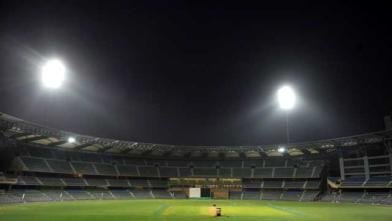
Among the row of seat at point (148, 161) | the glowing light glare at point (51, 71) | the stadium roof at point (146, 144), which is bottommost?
the row of seat at point (148, 161)

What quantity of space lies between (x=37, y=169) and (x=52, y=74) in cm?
3878

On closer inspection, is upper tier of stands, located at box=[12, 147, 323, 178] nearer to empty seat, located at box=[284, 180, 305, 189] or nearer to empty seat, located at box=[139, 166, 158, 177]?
empty seat, located at box=[139, 166, 158, 177]

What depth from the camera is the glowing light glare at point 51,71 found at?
4373cm

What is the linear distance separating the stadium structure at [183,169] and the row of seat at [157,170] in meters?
0.26

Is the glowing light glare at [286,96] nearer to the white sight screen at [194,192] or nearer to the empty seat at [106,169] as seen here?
the white sight screen at [194,192]

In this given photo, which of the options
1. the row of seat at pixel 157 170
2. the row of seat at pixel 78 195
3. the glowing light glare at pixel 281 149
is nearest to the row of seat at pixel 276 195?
the row of seat at pixel 157 170

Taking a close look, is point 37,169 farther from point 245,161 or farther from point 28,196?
point 245,161

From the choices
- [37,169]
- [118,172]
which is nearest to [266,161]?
[118,172]

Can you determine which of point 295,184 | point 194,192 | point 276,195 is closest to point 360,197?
point 295,184

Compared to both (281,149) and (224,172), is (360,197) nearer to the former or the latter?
(281,149)

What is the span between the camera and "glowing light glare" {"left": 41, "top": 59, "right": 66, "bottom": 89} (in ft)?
143

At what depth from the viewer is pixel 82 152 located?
91.4m

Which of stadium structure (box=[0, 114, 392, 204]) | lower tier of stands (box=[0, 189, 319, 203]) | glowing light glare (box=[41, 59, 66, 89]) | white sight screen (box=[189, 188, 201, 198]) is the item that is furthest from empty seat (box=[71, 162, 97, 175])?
glowing light glare (box=[41, 59, 66, 89])

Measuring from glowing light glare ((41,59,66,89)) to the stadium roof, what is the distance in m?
15.1
